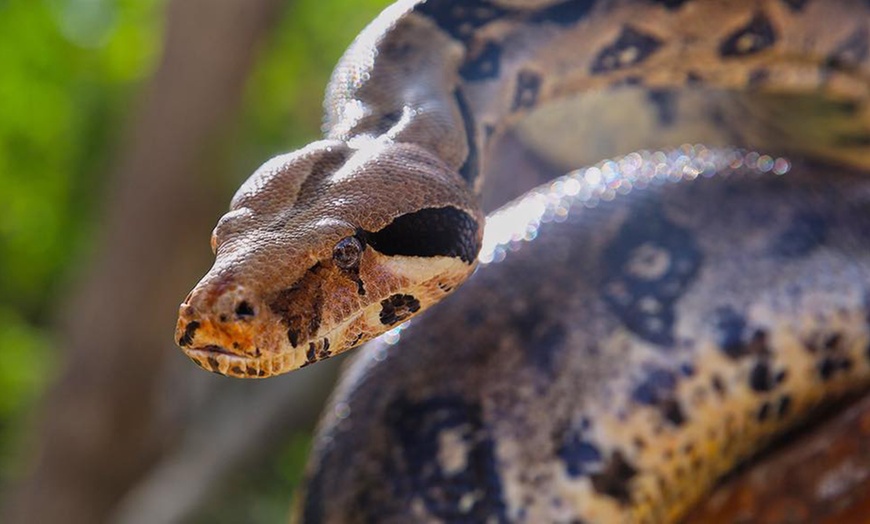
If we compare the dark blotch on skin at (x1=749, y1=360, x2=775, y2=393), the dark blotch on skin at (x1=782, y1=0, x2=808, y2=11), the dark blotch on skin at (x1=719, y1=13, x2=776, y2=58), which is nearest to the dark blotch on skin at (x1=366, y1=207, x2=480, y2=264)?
the dark blotch on skin at (x1=749, y1=360, x2=775, y2=393)

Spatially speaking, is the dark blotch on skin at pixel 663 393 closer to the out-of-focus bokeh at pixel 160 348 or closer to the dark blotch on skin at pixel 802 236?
the dark blotch on skin at pixel 802 236

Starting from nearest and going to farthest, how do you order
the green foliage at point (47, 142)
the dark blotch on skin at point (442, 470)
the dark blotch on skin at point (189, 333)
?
the dark blotch on skin at point (189, 333) → the dark blotch on skin at point (442, 470) → the green foliage at point (47, 142)

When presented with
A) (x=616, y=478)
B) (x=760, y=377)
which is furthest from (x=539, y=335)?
(x=760, y=377)

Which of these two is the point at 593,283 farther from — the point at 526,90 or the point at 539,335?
the point at 526,90

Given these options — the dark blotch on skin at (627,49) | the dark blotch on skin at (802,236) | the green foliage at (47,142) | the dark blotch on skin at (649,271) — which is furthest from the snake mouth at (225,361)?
the green foliage at (47,142)

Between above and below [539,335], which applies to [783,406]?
below

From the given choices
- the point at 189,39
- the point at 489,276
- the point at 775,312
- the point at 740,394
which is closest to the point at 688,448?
the point at 740,394
